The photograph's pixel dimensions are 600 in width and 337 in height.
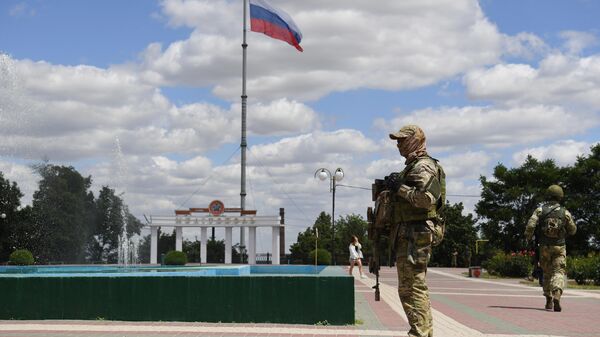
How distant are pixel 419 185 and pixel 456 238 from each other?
47762 mm

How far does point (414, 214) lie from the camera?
6.66m

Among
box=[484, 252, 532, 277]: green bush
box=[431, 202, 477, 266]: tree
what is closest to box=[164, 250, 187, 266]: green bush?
box=[484, 252, 532, 277]: green bush

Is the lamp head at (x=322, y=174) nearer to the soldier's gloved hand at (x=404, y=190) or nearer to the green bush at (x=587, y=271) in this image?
the green bush at (x=587, y=271)

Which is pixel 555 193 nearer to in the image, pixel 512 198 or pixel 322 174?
pixel 322 174

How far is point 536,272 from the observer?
13.5 metres

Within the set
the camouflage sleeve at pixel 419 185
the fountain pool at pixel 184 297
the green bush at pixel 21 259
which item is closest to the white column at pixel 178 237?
the green bush at pixel 21 259

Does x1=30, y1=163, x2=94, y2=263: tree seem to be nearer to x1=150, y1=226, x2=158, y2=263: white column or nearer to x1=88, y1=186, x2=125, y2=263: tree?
x1=88, y1=186, x2=125, y2=263: tree

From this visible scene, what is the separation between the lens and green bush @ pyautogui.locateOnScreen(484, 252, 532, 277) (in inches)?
1208

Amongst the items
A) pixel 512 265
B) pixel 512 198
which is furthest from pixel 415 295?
pixel 512 198

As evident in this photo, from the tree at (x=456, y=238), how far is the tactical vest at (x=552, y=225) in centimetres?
3785

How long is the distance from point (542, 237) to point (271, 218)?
1559 inches

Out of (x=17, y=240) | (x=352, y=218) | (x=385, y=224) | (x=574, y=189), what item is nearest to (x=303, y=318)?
(x=385, y=224)

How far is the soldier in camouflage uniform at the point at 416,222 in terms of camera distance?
650cm

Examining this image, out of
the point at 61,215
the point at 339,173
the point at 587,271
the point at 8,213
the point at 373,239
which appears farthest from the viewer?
the point at 61,215
